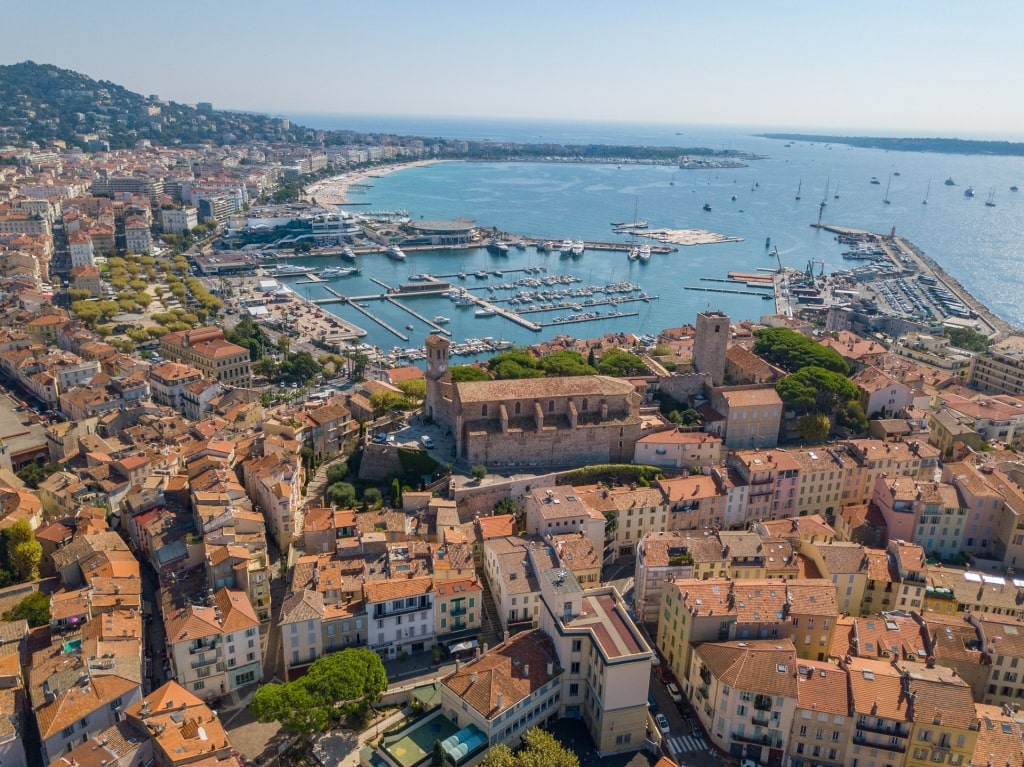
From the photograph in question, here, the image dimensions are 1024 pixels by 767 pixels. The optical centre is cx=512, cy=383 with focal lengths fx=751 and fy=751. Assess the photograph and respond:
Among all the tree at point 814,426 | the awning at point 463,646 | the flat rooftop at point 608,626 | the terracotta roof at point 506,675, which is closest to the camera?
the terracotta roof at point 506,675

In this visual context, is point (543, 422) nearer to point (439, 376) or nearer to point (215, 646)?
point (439, 376)

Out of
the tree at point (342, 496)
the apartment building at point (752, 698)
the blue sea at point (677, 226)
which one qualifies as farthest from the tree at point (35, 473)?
the blue sea at point (677, 226)

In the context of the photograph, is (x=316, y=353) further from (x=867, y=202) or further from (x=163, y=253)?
(x=867, y=202)

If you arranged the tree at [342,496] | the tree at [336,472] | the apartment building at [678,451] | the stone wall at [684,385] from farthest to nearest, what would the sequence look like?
the stone wall at [684,385] < the apartment building at [678,451] < the tree at [336,472] < the tree at [342,496]

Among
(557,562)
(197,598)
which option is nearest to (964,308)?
(557,562)

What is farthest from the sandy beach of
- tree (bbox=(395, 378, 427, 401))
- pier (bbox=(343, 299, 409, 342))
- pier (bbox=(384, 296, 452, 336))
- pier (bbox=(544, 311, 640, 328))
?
tree (bbox=(395, 378, 427, 401))

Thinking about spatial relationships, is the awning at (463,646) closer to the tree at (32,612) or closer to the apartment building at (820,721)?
the apartment building at (820,721)
